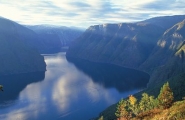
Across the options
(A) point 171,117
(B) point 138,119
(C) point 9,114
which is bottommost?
(C) point 9,114

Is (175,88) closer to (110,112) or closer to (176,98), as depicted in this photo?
(176,98)

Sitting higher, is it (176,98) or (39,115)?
(176,98)

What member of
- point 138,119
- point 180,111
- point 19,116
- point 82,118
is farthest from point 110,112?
point 180,111

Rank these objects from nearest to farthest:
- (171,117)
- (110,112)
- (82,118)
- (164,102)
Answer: (171,117)
(164,102)
(110,112)
(82,118)

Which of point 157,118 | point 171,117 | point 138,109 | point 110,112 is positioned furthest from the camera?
point 110,112

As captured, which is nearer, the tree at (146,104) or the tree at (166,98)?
the tree at (166,98)

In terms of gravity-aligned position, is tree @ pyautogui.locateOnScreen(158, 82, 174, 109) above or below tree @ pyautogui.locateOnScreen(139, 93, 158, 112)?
above

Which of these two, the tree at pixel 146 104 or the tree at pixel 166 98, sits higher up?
the tree at pixel 166 98

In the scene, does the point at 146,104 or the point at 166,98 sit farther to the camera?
the point at 146,104

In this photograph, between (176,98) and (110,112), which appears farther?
(110,112)

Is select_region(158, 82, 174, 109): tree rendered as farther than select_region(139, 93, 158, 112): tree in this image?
No

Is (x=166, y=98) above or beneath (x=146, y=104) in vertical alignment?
above
